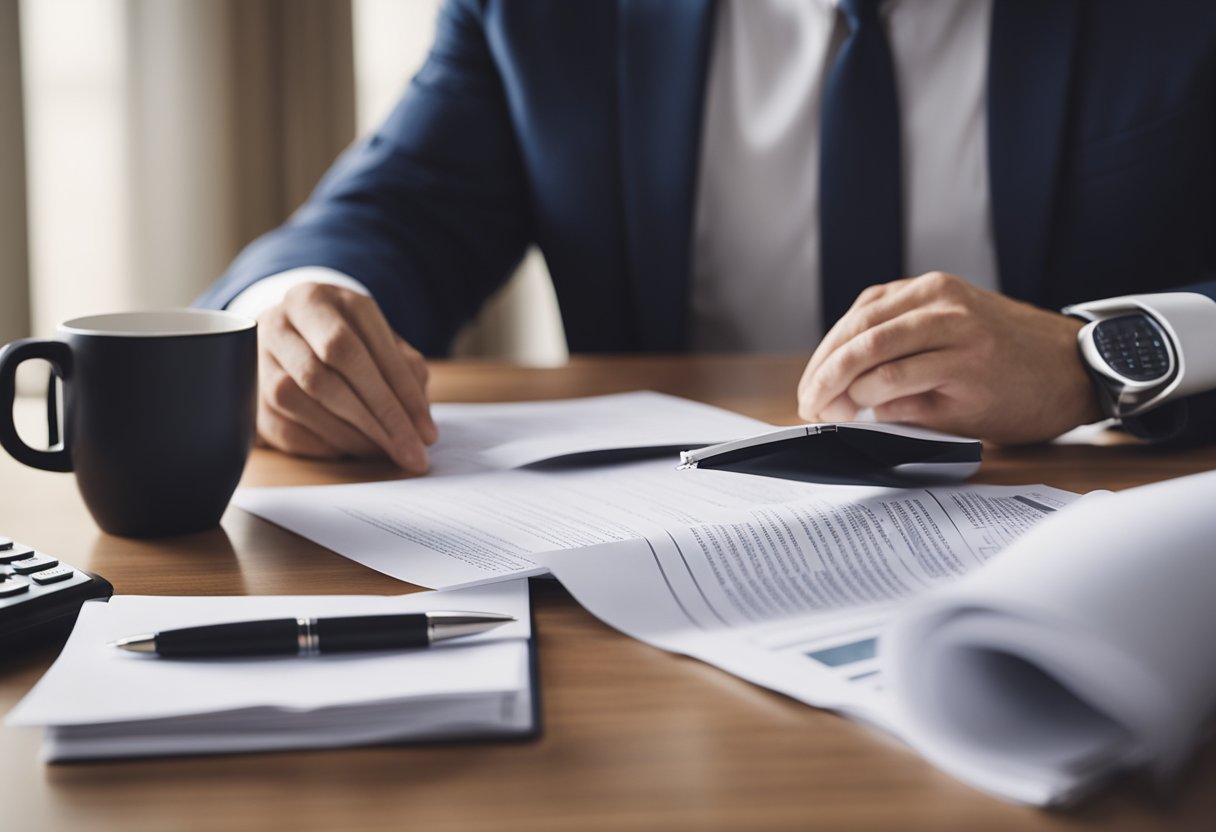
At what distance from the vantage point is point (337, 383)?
70 centimetres

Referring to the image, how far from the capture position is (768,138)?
128cm

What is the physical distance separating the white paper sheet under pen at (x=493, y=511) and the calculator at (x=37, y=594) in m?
0.12

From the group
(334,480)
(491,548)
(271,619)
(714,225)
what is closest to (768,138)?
(714,225)

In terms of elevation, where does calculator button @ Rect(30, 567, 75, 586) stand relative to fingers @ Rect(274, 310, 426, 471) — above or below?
below

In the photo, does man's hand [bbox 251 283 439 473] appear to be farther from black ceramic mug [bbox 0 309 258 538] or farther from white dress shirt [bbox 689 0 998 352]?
white dress shirt [bbox 689 0 998 352]

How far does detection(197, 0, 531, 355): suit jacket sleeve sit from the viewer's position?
109 cm

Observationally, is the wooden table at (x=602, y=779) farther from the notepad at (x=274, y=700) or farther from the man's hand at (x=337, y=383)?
the man's hand at (x=337, y=383)

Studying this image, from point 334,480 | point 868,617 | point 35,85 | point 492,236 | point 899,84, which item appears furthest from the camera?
point 35,85

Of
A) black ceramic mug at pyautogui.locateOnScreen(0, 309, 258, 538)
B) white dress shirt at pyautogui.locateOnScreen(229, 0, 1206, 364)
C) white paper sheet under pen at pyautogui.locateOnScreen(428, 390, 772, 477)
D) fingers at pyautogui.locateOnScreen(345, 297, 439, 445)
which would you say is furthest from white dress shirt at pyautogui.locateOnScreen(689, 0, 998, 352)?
black ceramic mug at pyautogui.locateOnScreen(0, 309, 258, 538)

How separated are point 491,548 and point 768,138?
877mm

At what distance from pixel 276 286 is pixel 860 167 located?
59 cm

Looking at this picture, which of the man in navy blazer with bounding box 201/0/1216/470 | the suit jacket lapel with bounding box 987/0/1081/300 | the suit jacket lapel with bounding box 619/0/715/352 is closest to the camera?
the man in navy blazer with bounding box 201/0/1216/470

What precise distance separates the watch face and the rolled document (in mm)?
395

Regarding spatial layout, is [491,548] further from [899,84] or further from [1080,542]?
[899,84]
